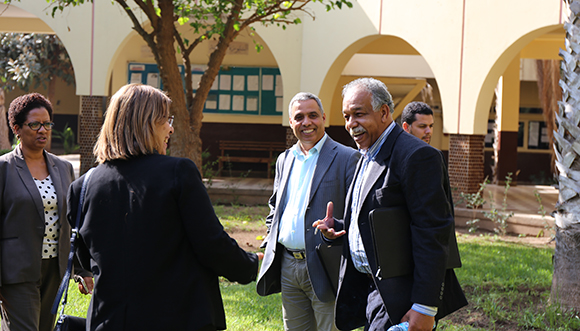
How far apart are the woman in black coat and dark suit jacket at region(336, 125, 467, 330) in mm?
720

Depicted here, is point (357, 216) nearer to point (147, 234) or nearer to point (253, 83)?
point (147, 234)

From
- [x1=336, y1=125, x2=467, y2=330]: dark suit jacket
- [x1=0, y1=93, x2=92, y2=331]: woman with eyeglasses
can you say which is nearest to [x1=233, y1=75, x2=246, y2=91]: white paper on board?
[x1=0, y1=93, x2=92, y2=331]: woman with eyeglasses

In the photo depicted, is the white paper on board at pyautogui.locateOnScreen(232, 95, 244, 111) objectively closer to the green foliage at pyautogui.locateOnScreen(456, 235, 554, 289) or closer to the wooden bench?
the wooden bench

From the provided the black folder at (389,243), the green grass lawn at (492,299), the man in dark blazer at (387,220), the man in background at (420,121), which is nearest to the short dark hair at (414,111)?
the man in background at (420,121)

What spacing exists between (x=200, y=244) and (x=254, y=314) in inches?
128

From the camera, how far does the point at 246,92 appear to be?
15828 millimetres

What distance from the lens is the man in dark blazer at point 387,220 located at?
2.54m

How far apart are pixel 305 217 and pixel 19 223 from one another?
5.45ft

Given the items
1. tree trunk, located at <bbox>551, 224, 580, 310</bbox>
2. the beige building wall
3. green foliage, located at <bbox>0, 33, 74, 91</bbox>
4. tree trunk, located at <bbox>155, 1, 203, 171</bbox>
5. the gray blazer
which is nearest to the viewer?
the gray blazer

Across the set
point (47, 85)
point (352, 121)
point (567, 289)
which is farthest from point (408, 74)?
point (47, 85)

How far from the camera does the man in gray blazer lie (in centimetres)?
352

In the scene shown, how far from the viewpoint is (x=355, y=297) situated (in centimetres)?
295

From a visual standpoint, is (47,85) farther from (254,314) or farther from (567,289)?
(567,289)

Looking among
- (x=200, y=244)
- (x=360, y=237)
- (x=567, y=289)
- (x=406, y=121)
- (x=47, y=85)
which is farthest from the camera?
(x=47, y=85)
